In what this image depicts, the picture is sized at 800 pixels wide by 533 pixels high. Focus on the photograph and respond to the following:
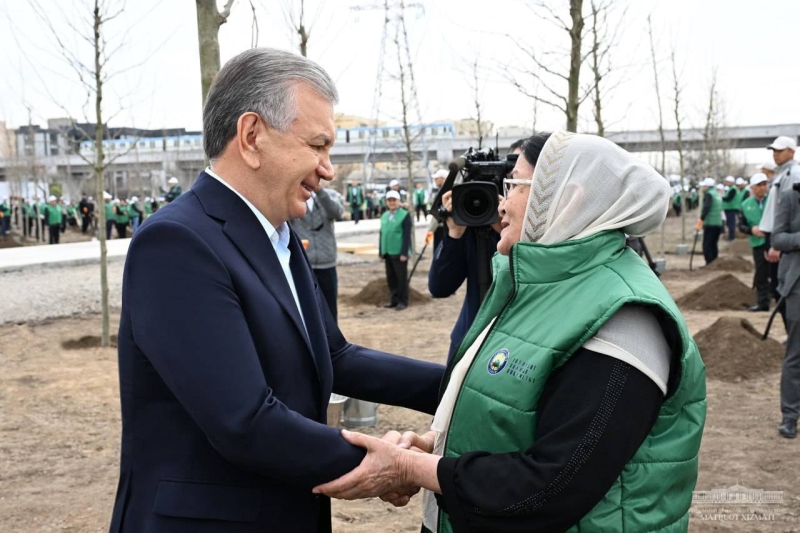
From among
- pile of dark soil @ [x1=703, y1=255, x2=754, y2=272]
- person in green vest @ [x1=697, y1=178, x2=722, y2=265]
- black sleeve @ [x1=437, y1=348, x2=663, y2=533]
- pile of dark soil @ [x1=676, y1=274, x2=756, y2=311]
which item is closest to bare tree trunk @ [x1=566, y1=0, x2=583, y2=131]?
pile of dark soil @ [x1=676, y1=274, x2=756, y2=311]

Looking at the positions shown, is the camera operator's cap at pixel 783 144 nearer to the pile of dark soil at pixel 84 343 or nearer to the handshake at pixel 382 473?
the handshake at pixel 382 473

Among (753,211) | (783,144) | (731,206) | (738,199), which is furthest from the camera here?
(731,206)

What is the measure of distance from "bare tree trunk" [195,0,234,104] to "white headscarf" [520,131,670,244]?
3727 mm

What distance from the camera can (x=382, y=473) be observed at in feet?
6.25

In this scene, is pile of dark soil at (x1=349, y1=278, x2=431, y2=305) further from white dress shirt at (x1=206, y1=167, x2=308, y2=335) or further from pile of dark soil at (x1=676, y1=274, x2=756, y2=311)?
white dress shirt at (x1=206, y1=167, x2=308, y2=335)

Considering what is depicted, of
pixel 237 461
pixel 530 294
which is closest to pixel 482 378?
pixel 530 294

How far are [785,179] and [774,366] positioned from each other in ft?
8.26

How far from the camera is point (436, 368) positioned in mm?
2506

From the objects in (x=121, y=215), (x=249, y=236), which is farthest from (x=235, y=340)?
(x=121, y=215)

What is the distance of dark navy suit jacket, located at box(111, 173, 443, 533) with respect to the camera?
5.53 ft

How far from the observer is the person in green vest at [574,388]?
165cm

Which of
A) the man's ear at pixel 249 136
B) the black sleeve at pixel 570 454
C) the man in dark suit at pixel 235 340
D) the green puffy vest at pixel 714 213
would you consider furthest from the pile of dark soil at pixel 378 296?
the black sleeve at pixel 570 454

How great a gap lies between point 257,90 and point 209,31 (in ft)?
11.8

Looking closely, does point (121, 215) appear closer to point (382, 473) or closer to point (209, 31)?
point (209, 31)
